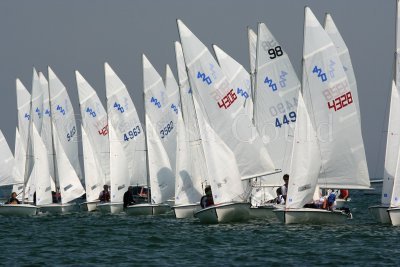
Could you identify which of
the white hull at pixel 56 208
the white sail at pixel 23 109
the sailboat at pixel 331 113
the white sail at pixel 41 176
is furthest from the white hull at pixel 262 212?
the white sail at pixel 23 109

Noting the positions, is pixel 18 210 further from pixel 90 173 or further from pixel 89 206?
pixel 90 173

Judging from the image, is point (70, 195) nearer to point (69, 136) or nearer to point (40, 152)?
point (40, 152)

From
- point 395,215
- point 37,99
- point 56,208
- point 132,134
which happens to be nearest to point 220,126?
point 395,215

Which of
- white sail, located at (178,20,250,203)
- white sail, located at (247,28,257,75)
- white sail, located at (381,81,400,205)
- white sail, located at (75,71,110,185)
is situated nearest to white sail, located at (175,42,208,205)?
white sail, located at (178,20,250,203)

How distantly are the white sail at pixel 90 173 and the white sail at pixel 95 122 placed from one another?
67 centimetres

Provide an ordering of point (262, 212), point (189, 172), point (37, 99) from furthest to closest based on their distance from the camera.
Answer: point (37, 99), point (189, 172), point (262, 212)

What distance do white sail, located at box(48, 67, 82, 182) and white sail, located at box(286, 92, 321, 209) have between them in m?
19.1

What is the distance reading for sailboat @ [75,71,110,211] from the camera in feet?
145

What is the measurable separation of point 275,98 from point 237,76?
3.07 metres

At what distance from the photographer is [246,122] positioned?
3105cm

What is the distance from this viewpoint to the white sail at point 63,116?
149 ft

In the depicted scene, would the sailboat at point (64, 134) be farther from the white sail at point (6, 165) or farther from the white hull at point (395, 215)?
the white hull at point (395, 215)

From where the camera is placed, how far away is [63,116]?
152ft

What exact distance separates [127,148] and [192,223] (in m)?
12.8
